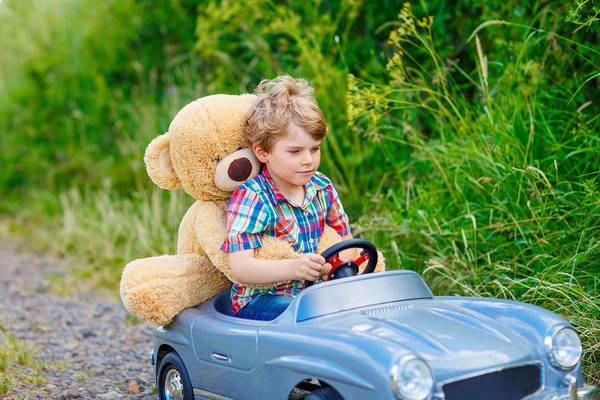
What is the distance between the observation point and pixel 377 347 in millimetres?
1783

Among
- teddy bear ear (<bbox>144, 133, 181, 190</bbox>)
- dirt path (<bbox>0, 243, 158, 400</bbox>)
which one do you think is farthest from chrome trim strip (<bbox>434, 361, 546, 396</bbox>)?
dirt path (<bbox>0, 243, 158, 400</bbox>)

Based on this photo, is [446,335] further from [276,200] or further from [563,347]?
[276,200]

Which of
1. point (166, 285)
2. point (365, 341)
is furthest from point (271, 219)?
point (365, 341)

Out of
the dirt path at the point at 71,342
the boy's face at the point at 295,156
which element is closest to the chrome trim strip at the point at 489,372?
the boy's face at the point at 295,156

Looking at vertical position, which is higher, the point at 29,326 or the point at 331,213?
the point at 331,213

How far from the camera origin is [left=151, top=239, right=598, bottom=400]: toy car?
1772 mm

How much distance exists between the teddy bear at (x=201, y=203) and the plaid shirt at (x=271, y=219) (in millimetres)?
64

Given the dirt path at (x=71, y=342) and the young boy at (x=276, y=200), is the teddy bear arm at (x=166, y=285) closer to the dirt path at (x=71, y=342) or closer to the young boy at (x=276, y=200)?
the young boy at (x=276, y=200)

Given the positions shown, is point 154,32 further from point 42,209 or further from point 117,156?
point 42,209

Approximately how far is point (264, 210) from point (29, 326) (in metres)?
2.64

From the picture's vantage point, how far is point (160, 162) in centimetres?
280

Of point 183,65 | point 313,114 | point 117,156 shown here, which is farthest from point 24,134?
point 313,114

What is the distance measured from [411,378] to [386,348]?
109 millimetres

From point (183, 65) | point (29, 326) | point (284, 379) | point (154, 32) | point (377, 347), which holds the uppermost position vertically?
point (154, 32)
